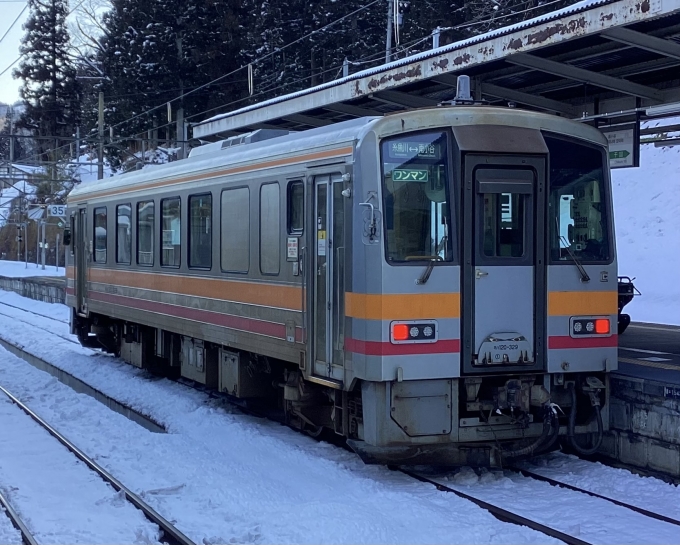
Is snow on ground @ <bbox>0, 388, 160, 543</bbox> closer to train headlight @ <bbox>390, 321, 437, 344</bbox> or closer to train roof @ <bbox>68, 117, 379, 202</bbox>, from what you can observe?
train headlight @ <bbox>390, 321, 437, 344</bbox>

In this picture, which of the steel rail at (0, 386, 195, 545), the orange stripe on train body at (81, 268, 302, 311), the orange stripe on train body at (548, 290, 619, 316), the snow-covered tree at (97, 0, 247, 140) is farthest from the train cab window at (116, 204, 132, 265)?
the snow-covered tree at (97, 0, 247, 140)

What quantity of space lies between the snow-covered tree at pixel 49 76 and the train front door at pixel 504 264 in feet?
226

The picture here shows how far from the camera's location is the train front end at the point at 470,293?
797cm

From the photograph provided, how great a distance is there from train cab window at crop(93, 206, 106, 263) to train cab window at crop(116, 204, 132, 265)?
2.80 ft

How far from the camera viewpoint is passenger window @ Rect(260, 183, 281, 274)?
9.74 metres

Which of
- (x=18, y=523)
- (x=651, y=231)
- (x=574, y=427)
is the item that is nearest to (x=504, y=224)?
(x=574, y=427)

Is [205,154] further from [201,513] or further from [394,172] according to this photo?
[201,513]

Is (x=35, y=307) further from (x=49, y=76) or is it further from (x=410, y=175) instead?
(x=49, y=76)

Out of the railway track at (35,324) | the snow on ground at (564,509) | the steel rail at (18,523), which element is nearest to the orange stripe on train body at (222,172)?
the snow on ground at (564,509)

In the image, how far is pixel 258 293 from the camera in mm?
10227

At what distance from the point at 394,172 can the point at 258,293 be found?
8.99 ft

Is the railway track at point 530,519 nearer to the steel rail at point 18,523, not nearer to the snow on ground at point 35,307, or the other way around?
the steel rail at point 18,523

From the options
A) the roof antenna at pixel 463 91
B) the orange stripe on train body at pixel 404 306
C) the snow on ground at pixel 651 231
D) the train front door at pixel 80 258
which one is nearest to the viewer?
the orange stripe on train body at pixel 404 306

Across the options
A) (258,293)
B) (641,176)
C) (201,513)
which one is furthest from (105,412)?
(641,176)
